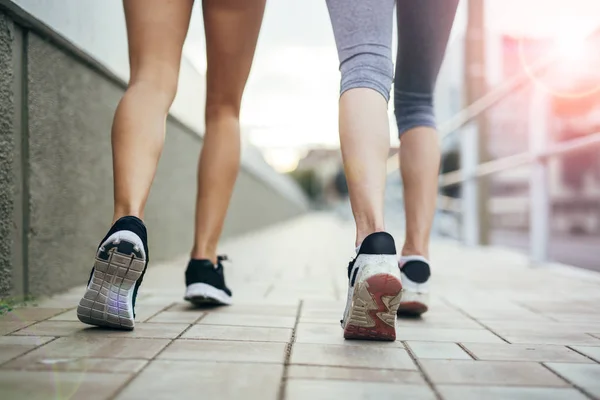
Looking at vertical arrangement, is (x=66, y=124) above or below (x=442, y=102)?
below

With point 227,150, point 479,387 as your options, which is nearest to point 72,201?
point 227,150

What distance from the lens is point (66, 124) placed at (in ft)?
6.68

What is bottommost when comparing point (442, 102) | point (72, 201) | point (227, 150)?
point (72, 201)

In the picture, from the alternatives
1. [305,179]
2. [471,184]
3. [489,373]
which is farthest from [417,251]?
[305,179]

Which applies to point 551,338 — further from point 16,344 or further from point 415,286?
point 16,344

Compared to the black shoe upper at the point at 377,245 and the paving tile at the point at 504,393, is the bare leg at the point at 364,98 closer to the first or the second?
the black shoe upper at the point at 377,245

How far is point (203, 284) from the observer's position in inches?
69.0

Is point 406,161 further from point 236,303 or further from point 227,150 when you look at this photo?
point 236,303

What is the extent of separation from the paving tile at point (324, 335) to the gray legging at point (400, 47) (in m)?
0.55

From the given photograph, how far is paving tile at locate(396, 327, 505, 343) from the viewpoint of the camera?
143 centimetres

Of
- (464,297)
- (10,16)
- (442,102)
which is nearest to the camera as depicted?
(10,16)

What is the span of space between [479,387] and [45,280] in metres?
1.36

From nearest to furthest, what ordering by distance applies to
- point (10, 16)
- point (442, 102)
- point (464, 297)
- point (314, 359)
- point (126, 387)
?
1. point (126, 387)
2. point (314, 359)
3. point (10, 16)
4. point (464, 297)
5. point (442, 102)

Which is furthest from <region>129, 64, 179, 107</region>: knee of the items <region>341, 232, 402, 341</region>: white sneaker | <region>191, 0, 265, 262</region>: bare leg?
<region>341, 232, 402, 341</region>: white sneaker
